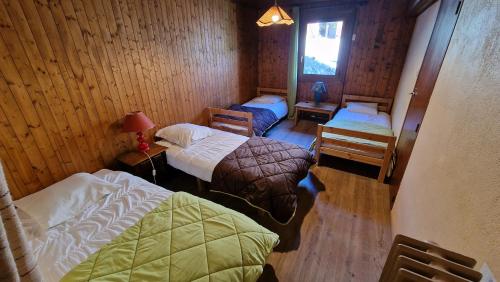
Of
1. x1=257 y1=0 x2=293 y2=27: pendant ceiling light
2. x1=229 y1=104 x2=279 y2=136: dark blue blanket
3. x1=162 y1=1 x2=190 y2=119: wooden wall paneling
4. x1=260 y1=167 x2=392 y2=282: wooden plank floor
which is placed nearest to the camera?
x1=260 y1=167 x2=392 y2=282: wooden plank floor

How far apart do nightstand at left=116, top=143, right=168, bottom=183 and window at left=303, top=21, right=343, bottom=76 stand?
3.44 meters

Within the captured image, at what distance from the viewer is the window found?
3926 mm

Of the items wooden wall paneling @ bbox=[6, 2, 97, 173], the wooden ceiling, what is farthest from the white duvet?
wooden wall paneling @ bbox=[6, 2, 97, 173]

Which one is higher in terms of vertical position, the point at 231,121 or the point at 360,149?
the point at 231,121

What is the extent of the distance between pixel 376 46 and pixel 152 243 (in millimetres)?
4340

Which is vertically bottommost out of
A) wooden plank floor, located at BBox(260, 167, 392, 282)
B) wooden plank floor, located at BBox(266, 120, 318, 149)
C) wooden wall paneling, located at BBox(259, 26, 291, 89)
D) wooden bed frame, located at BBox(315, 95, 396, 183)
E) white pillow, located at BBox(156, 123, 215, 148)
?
wooden plank floor, located at BBox(260, 167, 392, 282)

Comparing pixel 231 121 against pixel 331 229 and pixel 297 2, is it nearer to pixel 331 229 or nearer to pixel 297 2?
pixel 331 229

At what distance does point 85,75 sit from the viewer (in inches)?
73.3

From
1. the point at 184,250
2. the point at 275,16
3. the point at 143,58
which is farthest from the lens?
the point at 143,58

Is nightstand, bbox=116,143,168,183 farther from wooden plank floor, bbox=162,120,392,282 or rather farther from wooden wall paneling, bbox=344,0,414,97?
wooden wall paneling, bbox=344,0,414,97

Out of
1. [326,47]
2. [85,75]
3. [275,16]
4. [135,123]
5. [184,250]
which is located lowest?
[184,250]

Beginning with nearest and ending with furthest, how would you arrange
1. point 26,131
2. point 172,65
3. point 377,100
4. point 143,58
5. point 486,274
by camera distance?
1. point 486,274
2. point 26,131
3. point 143,58
4. point 172,65
5. point 377,100

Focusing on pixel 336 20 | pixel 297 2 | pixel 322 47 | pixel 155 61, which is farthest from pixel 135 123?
pixel 336 20

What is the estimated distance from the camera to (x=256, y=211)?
81.5 inches
